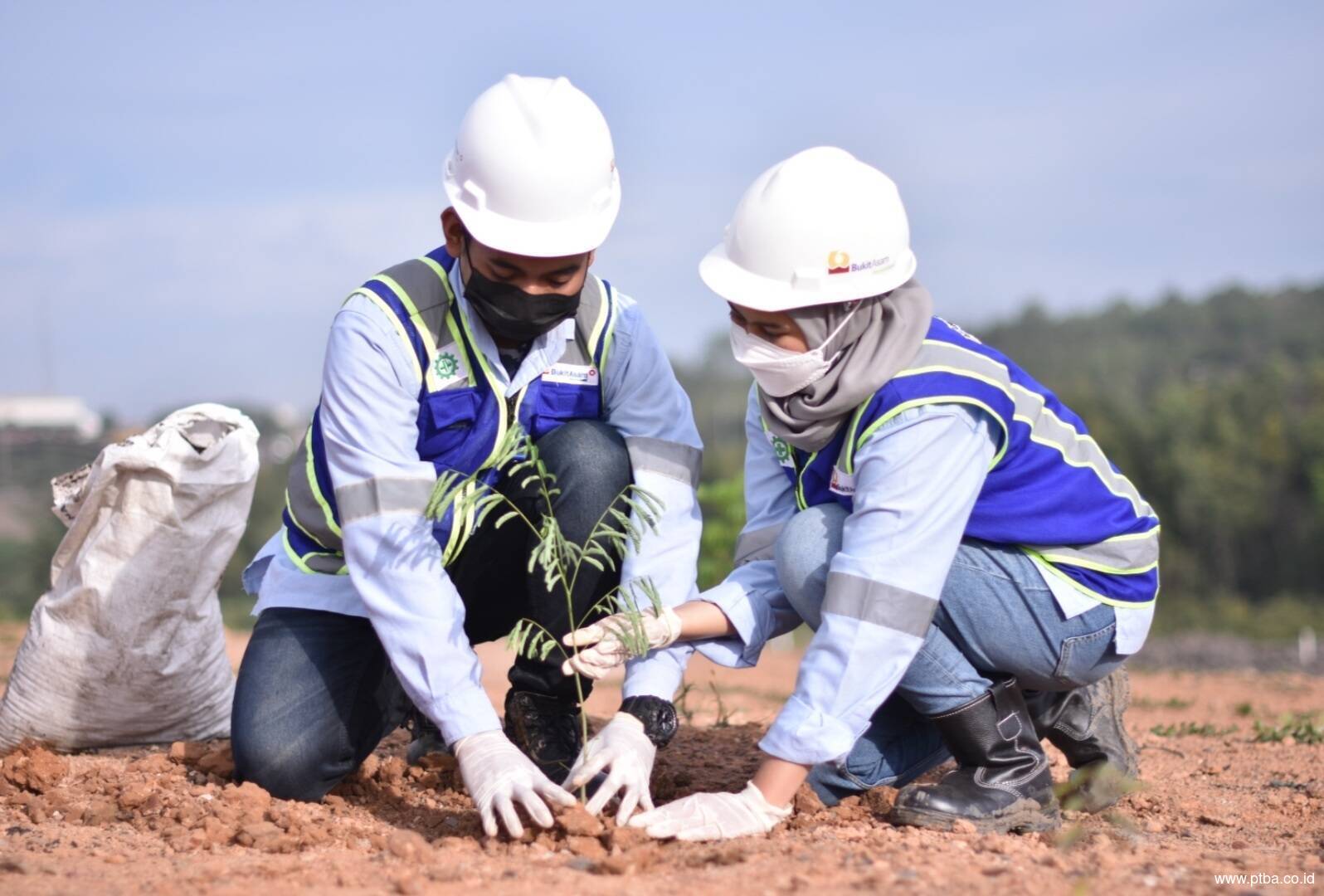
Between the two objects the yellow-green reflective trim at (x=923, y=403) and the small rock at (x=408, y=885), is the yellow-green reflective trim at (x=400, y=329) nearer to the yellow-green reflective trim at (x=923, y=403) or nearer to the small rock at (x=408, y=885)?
the yellow-green reflective trim at (x=923, y=403)

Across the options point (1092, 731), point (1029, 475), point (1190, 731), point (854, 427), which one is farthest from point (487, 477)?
point (1190, 731)

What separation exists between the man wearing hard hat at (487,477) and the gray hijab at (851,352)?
0.57 m

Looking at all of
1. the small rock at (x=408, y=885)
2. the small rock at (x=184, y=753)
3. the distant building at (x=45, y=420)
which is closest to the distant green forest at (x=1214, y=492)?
the distant building at (x=45, y=420)

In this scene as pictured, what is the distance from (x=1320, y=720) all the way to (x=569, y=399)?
3.76m

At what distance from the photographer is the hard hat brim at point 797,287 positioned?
3.01 metres

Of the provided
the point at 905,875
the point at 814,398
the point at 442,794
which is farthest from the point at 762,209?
the point at 442,794

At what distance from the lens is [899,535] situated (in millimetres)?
2824

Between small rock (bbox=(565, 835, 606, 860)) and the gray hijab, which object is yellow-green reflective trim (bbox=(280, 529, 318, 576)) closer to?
small rock (bbox=(565, 835, 606, 860))

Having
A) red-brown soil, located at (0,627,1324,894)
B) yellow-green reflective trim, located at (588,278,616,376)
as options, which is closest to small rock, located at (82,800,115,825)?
red-brown soil, located at (0,627,1324,894)

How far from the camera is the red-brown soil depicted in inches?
98.7

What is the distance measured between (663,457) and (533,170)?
33.6 inches

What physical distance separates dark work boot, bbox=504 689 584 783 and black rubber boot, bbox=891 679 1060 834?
95 cm

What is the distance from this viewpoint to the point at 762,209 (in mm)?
3096

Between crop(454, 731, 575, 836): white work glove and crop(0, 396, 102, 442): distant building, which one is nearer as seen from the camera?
crop(454, 731, 575, 836): white work glove
